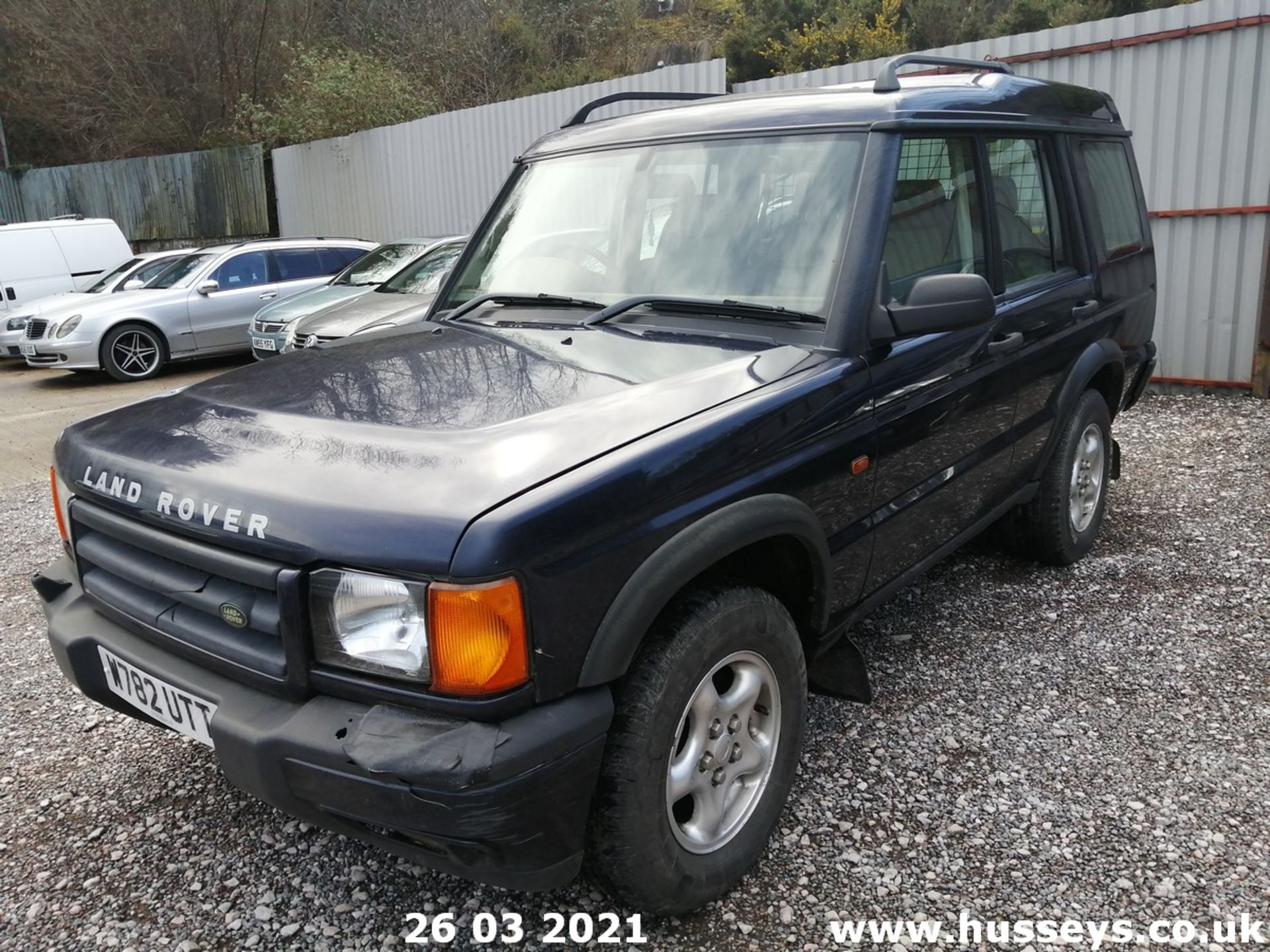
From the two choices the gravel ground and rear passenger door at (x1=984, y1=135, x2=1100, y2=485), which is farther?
rear passenger door at (x1=984, y1=135, x2=1100, y2=485)

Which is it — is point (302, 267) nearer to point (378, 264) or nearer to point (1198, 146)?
point (378, 264)

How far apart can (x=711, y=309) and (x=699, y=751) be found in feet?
4.24

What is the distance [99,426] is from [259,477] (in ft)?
2.89

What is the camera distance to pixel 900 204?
305 cm

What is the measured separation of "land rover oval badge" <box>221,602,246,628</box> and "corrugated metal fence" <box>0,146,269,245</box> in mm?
18629

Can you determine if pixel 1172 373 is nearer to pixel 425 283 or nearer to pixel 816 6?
→ pixel 425 283

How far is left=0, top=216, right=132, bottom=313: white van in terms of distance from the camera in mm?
14008

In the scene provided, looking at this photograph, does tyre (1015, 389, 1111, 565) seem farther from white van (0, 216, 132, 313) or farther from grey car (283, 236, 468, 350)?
white van (0, 216, 132, 313)

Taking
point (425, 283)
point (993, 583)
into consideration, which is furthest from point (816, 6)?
point (993, 583)

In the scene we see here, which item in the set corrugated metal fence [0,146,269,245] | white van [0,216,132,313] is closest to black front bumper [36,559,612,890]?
white van [0,216,132,313]

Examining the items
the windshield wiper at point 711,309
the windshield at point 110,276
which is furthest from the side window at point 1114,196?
the windshield at point 110,276

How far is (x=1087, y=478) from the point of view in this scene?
4.66m

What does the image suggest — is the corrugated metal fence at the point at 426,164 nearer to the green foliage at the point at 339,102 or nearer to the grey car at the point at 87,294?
the green foliage at the point at 339,102

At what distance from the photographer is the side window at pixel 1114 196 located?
14.4 feet
